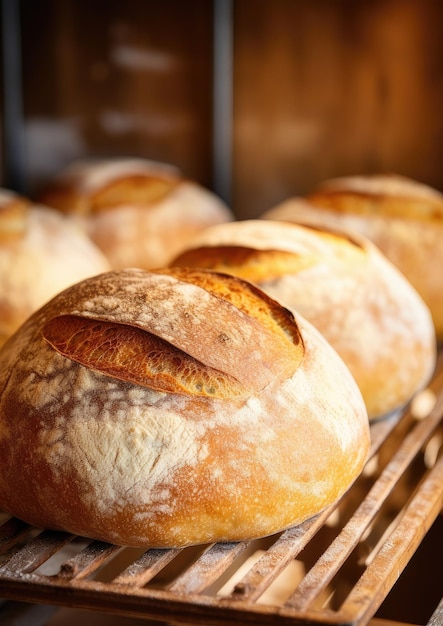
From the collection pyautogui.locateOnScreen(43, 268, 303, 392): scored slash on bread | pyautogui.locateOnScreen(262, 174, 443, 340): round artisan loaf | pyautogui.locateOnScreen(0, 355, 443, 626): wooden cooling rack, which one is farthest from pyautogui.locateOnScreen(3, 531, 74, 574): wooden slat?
pyautogui.locateOnScreen(262, 174, 443, 340): round artisan loaf

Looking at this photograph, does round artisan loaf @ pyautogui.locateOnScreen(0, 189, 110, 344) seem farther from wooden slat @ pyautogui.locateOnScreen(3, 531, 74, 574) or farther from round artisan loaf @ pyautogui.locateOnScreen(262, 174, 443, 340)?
wooden slat @ pyautogui.locateOnScreen(3, 531, 74, 574)

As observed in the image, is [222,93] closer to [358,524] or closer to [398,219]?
[398,219]

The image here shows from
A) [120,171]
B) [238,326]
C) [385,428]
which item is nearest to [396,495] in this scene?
[385,428]

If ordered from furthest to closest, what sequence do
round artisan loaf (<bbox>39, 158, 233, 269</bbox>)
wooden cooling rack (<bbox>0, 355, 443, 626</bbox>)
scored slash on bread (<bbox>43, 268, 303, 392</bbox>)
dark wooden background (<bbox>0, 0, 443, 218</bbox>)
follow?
dark wooden background (<bbox>0, 0, 443, 218</bbox>)
round artisan loaf (<bbox>39, 158, 233, 269</bbox>)
scored slash on bread (<bbox>43, 268, 303, 392</bbox>)
wooden cooling rack (<bbox>0, 355, 443, 626</bbox>)

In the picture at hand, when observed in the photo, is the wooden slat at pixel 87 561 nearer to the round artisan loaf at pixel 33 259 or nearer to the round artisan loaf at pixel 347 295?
the round artisan loaf at pixel 347 295

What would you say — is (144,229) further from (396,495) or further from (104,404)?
(104,404)

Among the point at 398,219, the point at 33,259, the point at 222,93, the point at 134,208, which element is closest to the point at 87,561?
the point at 33,259
